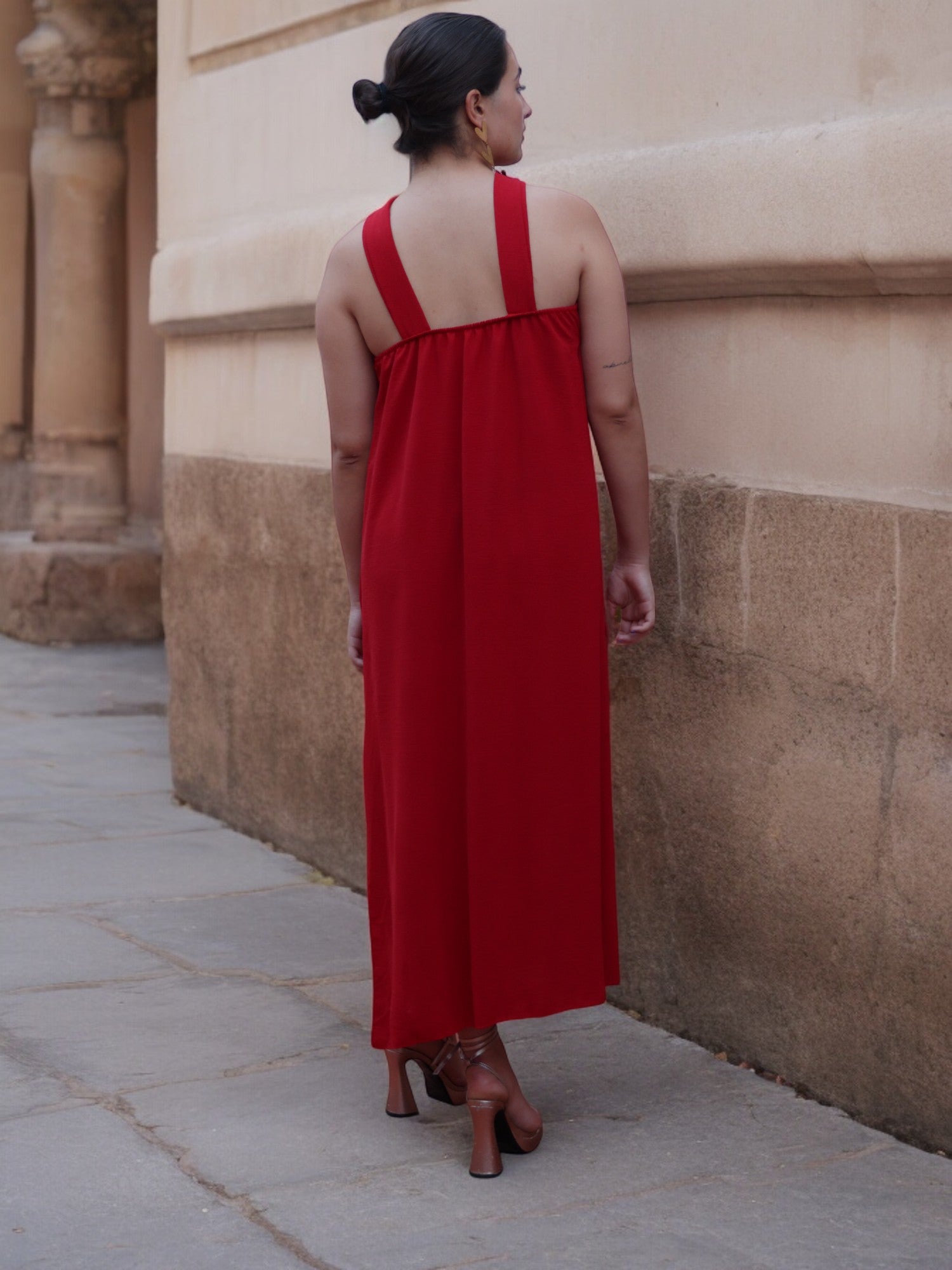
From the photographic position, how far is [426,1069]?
10.6 ft

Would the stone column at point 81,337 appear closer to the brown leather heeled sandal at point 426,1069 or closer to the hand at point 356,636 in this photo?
the hand at point 356,636

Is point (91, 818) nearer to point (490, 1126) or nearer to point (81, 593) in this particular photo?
point (490, 1126)

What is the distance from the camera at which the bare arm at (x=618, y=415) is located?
116 inches

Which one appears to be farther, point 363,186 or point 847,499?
point 363,186

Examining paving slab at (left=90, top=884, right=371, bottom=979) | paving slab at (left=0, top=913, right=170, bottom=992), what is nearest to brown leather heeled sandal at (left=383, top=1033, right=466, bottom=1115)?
paving slab at (left=90, top=884, right=371, bottom=979)

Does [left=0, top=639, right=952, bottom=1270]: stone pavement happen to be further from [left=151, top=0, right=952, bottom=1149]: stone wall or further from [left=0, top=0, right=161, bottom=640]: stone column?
[left=0, top=0, right=161, bottom=640]: stone column

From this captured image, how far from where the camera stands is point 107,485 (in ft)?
32.4

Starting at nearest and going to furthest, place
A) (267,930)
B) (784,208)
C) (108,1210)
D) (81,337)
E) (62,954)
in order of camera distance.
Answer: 1. (108,1210)
2. (784,208)
3. (62,954)
4. (267,930)
5. (81,337)

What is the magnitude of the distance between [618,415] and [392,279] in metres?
0.42

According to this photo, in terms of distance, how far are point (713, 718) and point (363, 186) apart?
1882 millimetres

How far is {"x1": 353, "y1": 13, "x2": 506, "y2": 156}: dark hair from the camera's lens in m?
2.86

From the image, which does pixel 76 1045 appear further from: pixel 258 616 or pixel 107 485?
pixel 107 485

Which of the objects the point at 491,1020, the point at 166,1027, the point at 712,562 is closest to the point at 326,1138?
the point at 491,1020

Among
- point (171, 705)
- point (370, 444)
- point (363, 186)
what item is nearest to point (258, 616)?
point (171, 705)
